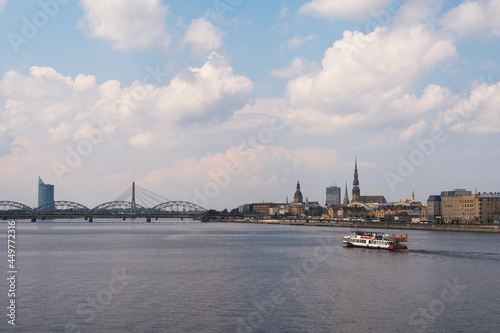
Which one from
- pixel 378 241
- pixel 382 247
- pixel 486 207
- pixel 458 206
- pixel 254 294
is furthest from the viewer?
pixel 458 206

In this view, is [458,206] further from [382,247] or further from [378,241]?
[382,247]

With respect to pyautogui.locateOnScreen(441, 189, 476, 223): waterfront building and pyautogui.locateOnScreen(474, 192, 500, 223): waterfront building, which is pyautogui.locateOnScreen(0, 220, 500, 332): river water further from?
pyautogui.locateOnScreen(441, 189, 476, 223): waterfront building

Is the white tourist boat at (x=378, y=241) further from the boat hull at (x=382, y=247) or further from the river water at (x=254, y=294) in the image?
the river water at (x=254, y=294)

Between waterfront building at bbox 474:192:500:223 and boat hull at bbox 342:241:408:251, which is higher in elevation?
waterfront building at bbox 474:192:500:223

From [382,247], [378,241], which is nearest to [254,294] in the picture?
[382,247]

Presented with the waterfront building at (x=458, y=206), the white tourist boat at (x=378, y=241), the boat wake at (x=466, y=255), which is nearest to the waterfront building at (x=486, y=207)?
the waterfront building at (x=458, y=206)

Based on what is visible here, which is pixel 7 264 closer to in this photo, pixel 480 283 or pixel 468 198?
pixel 480 283

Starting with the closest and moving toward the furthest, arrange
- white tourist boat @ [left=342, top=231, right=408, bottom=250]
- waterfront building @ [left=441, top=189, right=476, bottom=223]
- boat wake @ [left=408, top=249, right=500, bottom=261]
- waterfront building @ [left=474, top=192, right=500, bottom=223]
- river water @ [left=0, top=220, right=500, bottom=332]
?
1. river water @ [left=0, top=220, right=500, bottom=332]
2. boat wake @ [left=408, top=249, right=500, bottom=261]
3. white tourist boat @ [left=342, top=231, right=408, bottom=250]
4. waterfront building @ [left=474, top=192, right=500, bottom=223]
5. waterfront building @ [left=441, top=189, right=476, bottom=223]

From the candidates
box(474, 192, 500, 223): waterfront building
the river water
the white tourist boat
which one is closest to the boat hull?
the white tourist boat

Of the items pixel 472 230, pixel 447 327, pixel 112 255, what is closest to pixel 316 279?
pixel 447 327

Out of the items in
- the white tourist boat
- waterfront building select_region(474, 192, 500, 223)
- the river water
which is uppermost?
waterfront building select_region(474, 192, 500, 223)

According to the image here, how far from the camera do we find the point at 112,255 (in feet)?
217

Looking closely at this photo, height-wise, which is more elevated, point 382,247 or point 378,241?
point 378,241

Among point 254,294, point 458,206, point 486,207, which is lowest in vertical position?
point 254,294
